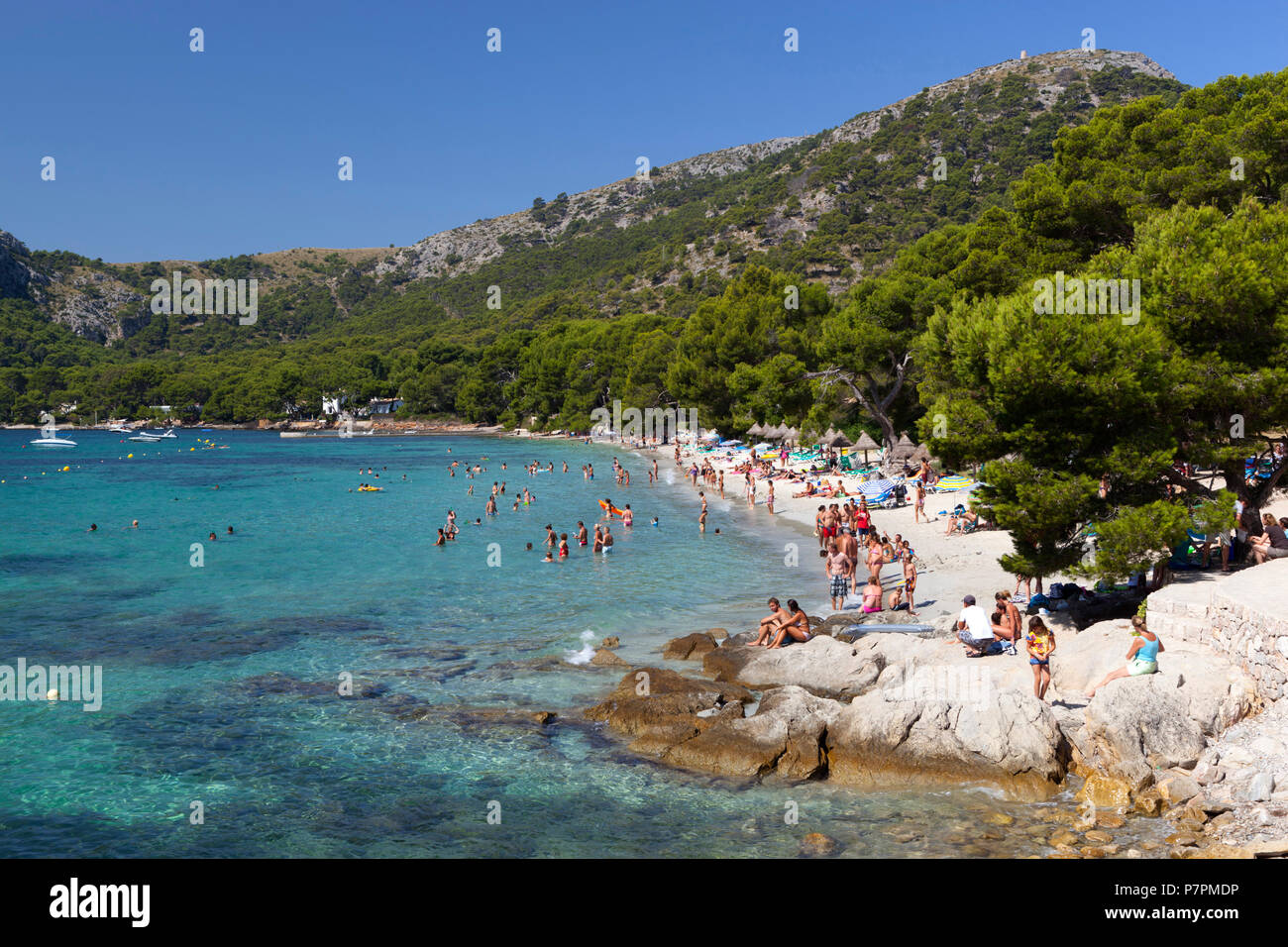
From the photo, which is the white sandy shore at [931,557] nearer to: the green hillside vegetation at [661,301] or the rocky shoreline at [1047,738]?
the rocky shoreline at [1047,738]

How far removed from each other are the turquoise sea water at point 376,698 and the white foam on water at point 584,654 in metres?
0.40

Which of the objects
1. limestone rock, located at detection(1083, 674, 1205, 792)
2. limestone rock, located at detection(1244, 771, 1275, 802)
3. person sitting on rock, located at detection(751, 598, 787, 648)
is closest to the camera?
limestone rock, located at detection(1244, 771, 1275, 802)

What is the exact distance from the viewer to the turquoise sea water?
11.1 m

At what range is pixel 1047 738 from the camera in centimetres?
1167

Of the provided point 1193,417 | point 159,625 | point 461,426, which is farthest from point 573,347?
point 1193,417

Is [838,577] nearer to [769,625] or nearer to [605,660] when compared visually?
[769,625]

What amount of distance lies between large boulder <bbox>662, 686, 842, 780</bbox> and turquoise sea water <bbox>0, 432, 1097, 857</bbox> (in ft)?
1.28

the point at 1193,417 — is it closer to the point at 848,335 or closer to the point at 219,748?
the point at 219,748

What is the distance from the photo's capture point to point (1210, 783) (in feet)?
34.8

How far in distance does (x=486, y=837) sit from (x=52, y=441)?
128832mm

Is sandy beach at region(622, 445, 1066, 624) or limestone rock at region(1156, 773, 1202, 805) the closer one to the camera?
limestone rock at region(1156, 773, 1202, 805)

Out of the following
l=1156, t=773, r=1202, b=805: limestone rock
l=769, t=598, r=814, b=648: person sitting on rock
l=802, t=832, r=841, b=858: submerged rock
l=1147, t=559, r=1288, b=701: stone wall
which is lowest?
l=802, t=832, r=841, b=858: submerged rock

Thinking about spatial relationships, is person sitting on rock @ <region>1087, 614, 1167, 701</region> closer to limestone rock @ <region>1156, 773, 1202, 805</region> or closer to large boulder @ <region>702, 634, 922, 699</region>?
limestone rock @ <region>1156, 773, 1202, 805</region>

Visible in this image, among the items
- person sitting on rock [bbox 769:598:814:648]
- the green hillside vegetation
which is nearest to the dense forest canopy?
the green hillside vegetation
